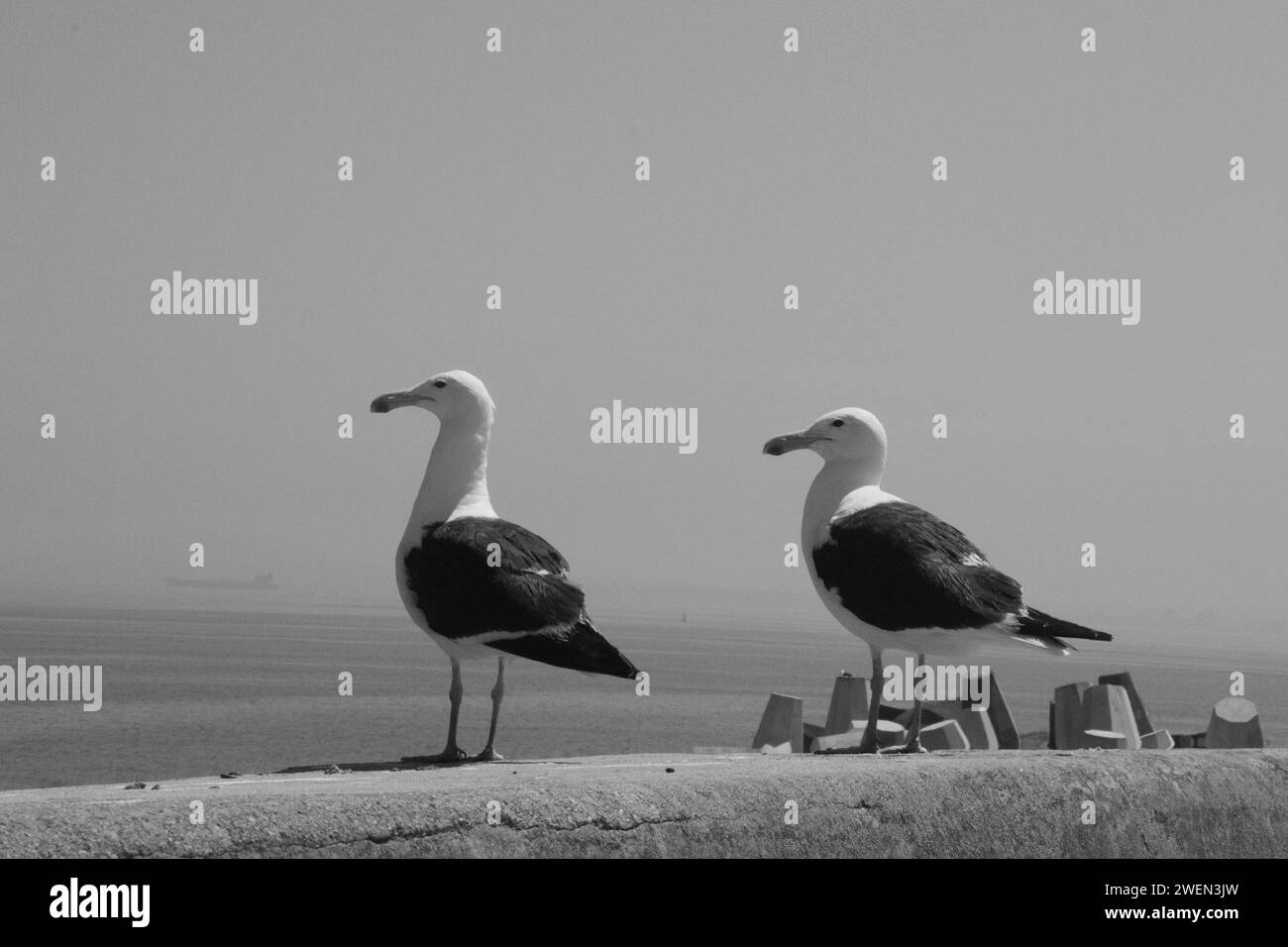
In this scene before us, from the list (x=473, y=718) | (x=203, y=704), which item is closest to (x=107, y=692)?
(x=203, y=704)

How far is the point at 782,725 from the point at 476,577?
4954 mm

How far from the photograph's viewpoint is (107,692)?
400 ft

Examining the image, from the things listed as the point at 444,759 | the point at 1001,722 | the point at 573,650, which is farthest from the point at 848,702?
the point at 444,759

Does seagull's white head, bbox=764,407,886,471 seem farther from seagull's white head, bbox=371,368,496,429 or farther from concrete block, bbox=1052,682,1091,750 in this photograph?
concrete block, bbox=1052,682,1091,750

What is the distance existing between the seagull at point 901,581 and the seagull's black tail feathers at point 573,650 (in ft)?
5.96

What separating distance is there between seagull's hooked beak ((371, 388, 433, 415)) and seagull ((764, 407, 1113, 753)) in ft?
9.36

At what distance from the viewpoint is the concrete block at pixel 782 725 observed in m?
13.4

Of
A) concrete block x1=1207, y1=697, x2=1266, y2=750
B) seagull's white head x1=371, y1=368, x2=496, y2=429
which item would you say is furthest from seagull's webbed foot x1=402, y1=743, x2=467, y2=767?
concrete block x1=1207, y1=697, x2=1266, y2=750

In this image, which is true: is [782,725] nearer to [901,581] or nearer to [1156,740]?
[1156,740]

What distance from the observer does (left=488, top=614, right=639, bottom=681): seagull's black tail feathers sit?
915 centimetres

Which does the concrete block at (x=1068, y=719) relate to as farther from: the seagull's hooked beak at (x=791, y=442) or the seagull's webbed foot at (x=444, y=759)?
the seagull's webbed foot at (x=444, y=759)

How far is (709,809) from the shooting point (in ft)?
22.1

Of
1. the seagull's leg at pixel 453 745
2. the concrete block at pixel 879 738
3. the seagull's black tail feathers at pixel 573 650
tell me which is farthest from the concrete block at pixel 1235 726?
the seagull's leg at pixel 453 745
